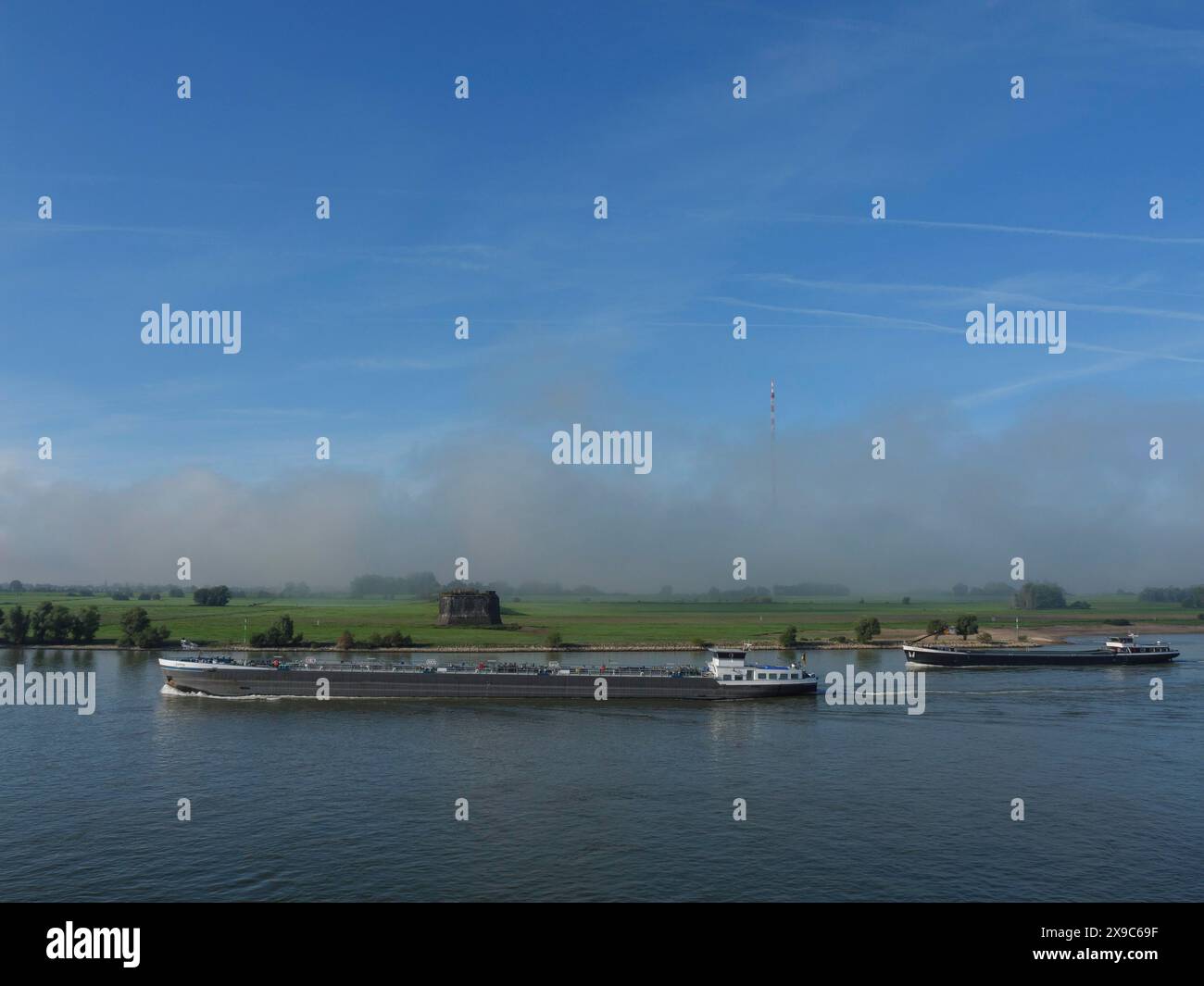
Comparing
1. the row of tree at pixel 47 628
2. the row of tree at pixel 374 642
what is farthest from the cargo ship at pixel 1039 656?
the row of tree at pixel 47 628

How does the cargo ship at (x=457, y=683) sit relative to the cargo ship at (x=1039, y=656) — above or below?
above

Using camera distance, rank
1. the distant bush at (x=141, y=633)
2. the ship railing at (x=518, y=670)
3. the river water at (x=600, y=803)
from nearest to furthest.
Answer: the river water at (x=600, y=803)
the ship railing at (x=518, y=670)
the distant bush at (x=141, y=633)

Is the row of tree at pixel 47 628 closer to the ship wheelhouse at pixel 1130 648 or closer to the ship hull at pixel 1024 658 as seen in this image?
the ship hull at pixel 1024 658

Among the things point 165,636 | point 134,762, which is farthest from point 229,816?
point 165,636

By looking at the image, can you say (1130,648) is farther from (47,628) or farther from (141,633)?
(47,628)

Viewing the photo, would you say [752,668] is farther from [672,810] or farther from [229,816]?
[229,816]

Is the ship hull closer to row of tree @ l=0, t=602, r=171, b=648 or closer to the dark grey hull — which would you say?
the dark grey hull
